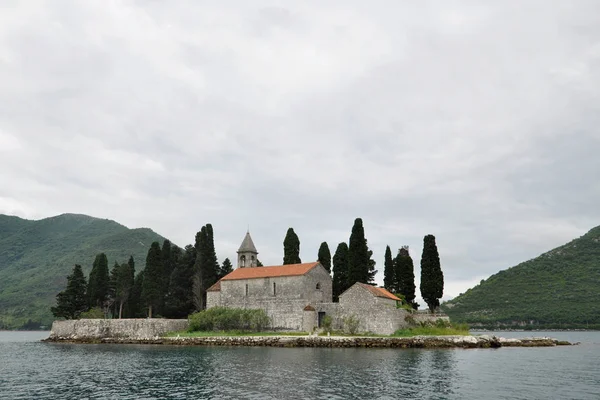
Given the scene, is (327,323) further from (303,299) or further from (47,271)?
(47,271)

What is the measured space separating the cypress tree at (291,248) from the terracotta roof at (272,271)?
6.72m

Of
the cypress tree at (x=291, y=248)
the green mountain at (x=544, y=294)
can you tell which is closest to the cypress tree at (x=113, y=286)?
the cypress tree at (x=291, y=248)

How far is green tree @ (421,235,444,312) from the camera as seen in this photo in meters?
59.6

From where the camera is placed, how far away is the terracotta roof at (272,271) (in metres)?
61.1

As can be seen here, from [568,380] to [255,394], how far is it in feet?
61.8

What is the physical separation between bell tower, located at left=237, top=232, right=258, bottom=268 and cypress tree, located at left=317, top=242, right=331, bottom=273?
922 centimetres

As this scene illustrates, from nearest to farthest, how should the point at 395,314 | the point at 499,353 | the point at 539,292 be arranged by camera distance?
1. the point at 499,353
2. the point at 395,314
3. the point at 539,292

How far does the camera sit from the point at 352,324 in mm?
56094

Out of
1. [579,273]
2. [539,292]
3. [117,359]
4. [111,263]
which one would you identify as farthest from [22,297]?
[579,273]

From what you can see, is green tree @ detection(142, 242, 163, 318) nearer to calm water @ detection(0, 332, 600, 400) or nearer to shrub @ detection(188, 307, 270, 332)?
shrub @ detection(188, 307, 270, 332)

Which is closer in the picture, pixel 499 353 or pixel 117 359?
pixel 117 359

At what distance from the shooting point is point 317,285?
62.1m

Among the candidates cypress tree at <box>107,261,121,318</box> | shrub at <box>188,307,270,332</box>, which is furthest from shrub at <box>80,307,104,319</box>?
shrub at <box>188,307,270,332</box>

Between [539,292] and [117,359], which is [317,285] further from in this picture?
[539,292]
